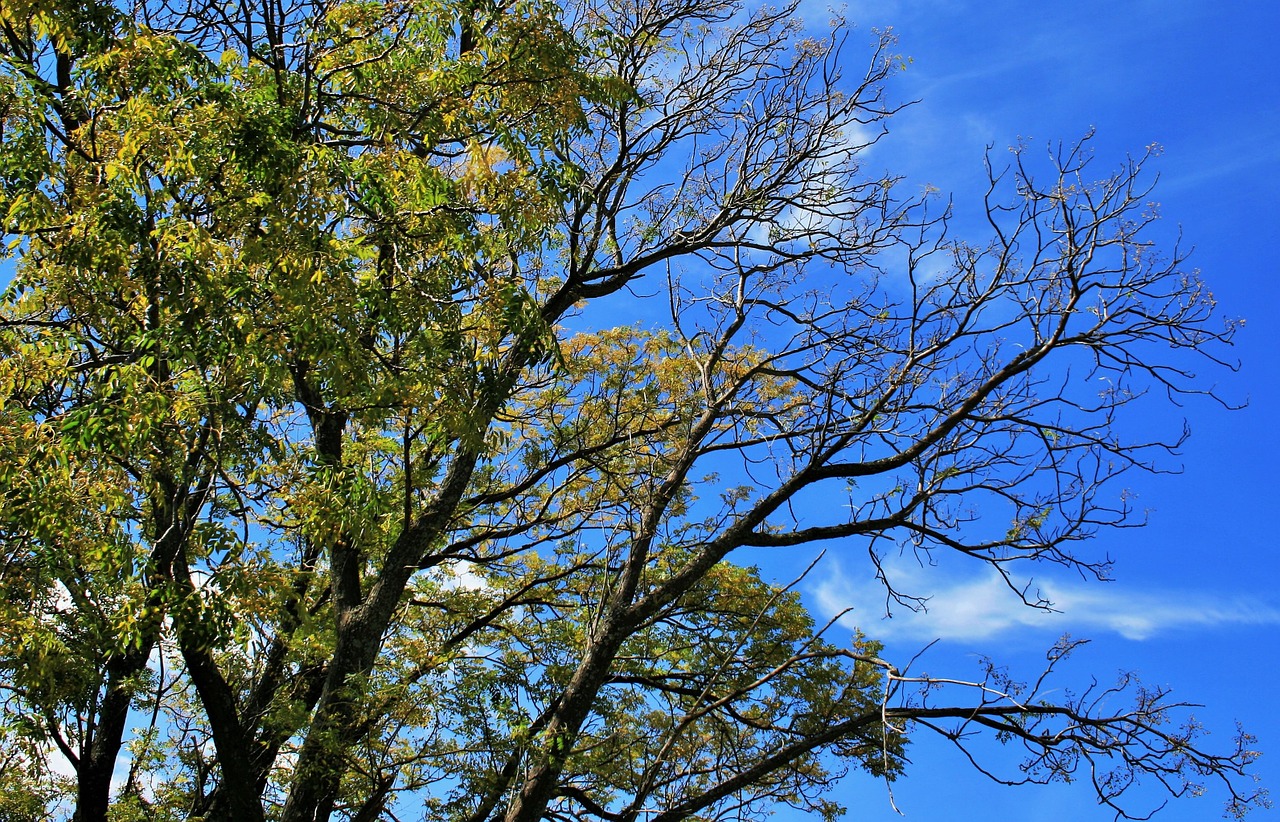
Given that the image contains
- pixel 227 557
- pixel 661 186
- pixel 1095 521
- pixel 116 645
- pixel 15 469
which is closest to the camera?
pixel 15 469

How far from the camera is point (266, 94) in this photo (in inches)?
255

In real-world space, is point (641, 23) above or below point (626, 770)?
above

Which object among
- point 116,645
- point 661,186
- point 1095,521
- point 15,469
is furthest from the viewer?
point 661,186

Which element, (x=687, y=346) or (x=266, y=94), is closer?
(x=266, y=94)

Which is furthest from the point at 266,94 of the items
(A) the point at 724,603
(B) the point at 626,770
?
(B) the point at 626,770

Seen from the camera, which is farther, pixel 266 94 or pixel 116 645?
pixel 116 645

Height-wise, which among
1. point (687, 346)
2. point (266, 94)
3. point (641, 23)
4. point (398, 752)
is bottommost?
point (398, 752)

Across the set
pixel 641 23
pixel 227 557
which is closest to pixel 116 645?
pixel 227 557

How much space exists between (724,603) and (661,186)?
4198mm

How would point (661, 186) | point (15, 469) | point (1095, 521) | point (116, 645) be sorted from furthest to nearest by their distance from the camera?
1. point (661, 186)
2. point (1095, 521)
3. point (116, 645)
4. point (15, 469)

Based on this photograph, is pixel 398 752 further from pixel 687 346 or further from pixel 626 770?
pixel 687 346

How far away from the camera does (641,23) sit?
32.1 ft

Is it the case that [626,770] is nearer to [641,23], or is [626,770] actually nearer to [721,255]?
[721,255]

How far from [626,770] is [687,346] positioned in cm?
429
